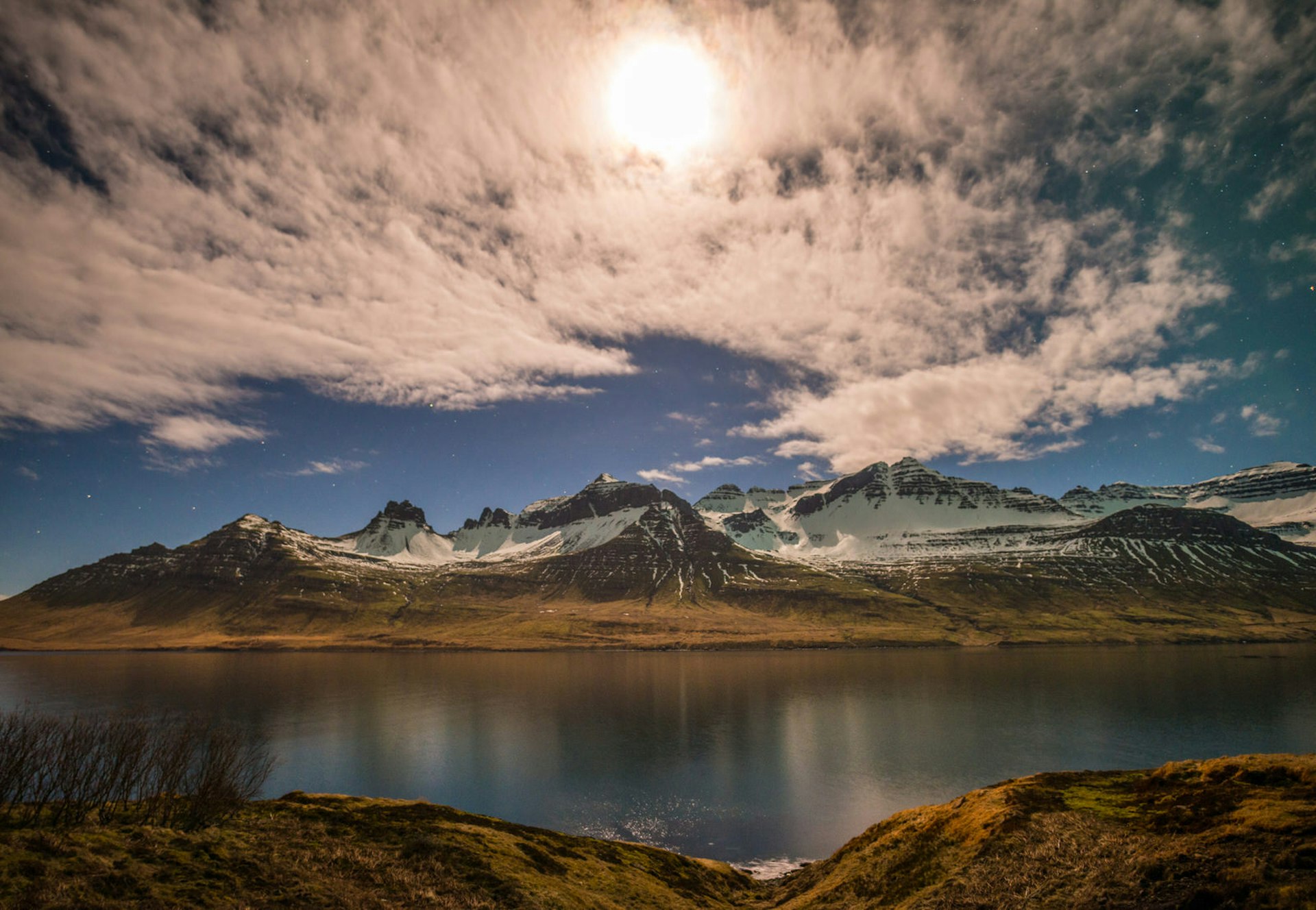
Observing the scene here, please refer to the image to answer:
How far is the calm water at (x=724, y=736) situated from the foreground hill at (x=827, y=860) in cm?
2759

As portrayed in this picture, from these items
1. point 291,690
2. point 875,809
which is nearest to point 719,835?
point 875,809

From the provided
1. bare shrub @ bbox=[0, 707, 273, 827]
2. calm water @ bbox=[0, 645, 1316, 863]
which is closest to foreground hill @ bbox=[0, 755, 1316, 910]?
bare shrub @ bbox=[0, 707, 273, 827]

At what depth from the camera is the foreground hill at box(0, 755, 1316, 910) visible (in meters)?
20.9

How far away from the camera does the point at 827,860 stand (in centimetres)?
4547

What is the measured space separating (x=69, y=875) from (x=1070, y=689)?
19412 centimetres

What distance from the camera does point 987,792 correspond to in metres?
40.0

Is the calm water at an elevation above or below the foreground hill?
below

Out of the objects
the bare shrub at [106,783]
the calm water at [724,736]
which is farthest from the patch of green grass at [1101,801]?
the bare shrub at [106,783]

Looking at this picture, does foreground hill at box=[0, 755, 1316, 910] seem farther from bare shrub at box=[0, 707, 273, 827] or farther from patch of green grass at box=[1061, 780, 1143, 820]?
bare shrub at box=[0, 707, 273, 827]

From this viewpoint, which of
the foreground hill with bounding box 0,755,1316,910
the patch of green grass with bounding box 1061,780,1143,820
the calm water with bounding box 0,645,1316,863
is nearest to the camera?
the foreground hill with bounding box 0,755,1316,910

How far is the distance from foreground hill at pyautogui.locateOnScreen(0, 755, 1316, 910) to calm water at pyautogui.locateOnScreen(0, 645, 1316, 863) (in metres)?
27.6

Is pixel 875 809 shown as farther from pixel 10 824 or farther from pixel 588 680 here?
pixel 588 680

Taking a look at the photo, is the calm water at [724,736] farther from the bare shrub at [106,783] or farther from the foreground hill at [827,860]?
the bare shrub at [106,783]

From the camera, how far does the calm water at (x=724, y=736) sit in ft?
247
